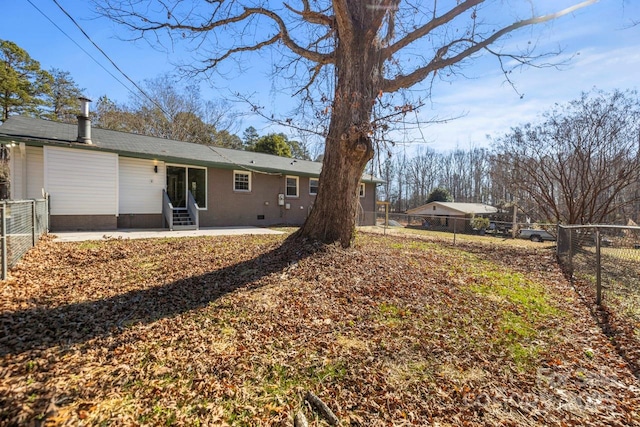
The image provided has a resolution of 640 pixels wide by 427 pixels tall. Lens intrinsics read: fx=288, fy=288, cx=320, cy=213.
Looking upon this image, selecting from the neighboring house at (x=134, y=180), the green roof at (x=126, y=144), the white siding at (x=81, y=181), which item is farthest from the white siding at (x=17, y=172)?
the white siding at (x=81, y=181)

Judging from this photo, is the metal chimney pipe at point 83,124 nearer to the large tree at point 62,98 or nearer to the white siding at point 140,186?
the white siding at point 140,186

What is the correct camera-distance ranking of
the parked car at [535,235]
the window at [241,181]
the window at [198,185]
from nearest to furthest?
the window at [198,185] → the window at [241,181] → the parked car at [535,235]

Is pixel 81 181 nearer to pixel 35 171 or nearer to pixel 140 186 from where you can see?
pixel 35 171

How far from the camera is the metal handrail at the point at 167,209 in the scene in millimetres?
11375

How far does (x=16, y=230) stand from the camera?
16.6 feet

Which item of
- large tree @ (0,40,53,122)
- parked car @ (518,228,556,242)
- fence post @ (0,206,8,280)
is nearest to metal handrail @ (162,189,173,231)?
fence post @ (0,206,8,280)

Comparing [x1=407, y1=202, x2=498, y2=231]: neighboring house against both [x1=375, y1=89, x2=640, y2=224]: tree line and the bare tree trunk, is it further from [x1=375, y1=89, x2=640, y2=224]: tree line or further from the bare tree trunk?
the bare tree trunk

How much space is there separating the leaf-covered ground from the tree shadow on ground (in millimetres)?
24

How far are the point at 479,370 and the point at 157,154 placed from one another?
12.5 m

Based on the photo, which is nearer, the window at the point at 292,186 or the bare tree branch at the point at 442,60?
the bare tree branch at the point at 442,60

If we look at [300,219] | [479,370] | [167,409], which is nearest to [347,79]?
[479,370]

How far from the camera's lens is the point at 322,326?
331 cm

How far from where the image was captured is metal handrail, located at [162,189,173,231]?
11375 mm

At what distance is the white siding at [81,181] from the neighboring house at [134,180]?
0.08 ft
